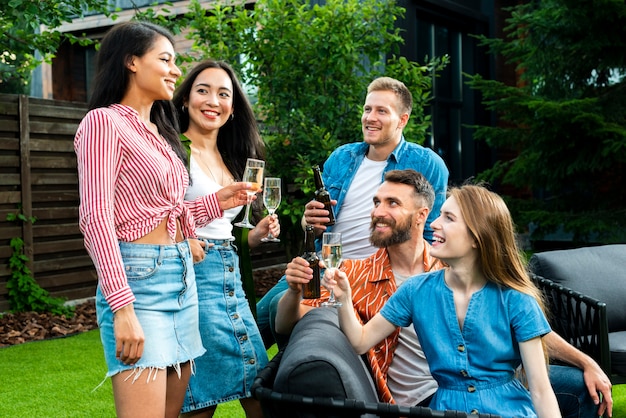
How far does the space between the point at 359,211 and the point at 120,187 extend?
195cm

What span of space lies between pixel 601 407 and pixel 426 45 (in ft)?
29.1

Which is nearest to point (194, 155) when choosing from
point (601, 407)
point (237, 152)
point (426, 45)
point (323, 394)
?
point (237, 152)

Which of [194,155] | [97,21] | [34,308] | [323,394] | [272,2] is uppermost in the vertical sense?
[97,21]

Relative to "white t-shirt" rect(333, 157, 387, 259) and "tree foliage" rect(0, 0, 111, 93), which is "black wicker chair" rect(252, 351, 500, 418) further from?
"tree foliage" rect(0, 0, 111, 93)

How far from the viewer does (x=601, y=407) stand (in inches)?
110

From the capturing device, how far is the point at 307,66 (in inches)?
299

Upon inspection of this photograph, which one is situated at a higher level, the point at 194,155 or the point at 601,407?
the point at 194,155

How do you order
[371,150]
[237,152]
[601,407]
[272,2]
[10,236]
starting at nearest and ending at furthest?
[601,407] → [237,152] → [371,150] → [10,236] → [272,2]

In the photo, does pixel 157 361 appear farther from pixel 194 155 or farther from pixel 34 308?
pixel 34 308

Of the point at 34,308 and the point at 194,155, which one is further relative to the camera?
the point at 34,308

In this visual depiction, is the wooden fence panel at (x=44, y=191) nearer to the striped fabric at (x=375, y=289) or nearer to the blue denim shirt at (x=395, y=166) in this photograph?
Answer: the blue denim shirt at (x=395, y=166)

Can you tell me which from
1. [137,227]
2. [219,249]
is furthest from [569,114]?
[137,227]

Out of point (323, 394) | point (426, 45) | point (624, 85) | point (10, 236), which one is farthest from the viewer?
point (426, 45)

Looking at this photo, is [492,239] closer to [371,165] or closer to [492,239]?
[492,239]
